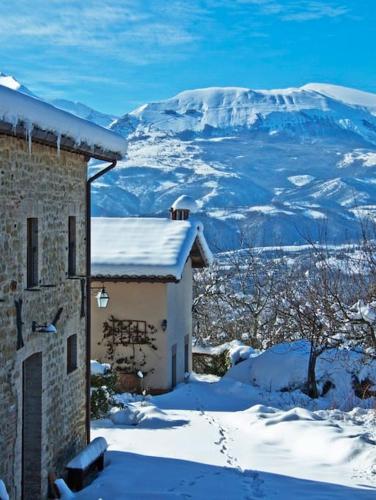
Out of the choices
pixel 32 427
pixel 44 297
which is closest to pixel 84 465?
pixel 32 427

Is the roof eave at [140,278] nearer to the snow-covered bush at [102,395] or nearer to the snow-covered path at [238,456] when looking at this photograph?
the snow-covered path at [238,456]

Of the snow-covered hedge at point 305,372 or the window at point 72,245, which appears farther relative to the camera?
the snow-covered hedge at point 305,372

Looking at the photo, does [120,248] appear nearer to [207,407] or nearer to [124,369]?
[124,369]

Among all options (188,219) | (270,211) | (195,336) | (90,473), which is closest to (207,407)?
(188,219)

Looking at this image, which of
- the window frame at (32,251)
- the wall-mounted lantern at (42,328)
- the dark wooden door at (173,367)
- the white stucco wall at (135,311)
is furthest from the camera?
the dark wooden door at (173,367)

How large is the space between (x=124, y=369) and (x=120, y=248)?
3.24 meters

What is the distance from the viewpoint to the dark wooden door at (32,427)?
33.7 feet

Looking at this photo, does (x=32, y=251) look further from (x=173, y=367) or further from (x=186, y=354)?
(x=186, y=354)

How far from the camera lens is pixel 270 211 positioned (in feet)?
516

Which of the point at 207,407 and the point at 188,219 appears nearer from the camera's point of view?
the point at 207,407

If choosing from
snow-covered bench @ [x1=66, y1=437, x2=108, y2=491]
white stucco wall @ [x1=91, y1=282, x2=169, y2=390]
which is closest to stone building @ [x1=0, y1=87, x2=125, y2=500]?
snow-covered bench @ [x1=66, y1=437, x2=108, y2=491]

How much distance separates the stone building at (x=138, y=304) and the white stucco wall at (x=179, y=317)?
3 centimetres

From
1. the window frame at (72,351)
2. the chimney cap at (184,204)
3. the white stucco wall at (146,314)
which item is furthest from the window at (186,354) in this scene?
the window frame at (72,351)

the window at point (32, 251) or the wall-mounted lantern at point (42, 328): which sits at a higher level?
the window at point (32, 251)
